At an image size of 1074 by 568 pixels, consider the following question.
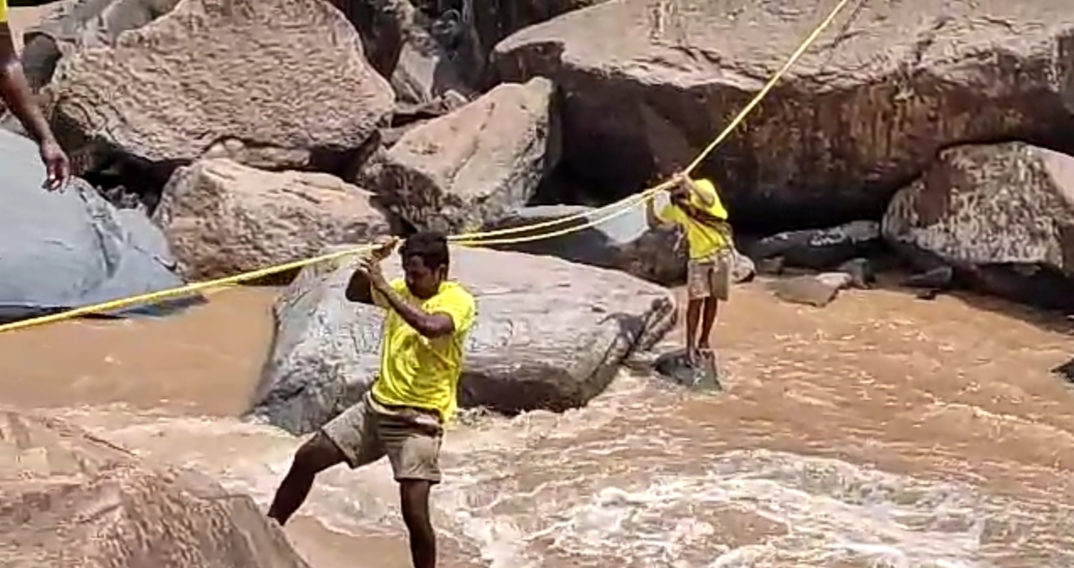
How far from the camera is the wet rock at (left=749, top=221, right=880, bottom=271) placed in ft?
30.6

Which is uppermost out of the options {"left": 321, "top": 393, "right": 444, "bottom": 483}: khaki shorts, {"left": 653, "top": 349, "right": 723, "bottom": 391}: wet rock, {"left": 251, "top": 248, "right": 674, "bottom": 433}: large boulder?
{"left": 321, "top": 393, "right": 444, "bottom": 483}: khaki shorts

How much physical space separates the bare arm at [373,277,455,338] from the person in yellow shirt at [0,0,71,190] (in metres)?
0.81

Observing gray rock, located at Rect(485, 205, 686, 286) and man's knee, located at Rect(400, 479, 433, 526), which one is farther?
gray rock, located at Rect(485, 205, 686, 286)

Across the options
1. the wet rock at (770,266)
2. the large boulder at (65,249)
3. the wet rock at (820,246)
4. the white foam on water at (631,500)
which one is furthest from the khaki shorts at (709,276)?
the large boulder at (65,249)

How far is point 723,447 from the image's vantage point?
20.9ft

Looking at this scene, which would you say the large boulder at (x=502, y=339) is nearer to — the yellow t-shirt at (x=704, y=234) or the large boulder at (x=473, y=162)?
the yellow t-shirt at (x=704, y=234)

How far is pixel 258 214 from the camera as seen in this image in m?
8.76

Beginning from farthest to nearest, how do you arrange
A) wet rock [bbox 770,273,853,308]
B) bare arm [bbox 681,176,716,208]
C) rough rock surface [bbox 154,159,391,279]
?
rough rock surface [bbox 154,159,391,279] < wet rock [bbox 770,273,853,308] < bare arm [bbox 681,176,716,208]

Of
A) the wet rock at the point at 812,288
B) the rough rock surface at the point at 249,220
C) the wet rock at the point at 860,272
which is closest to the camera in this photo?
the wet rock at the point at 812,288

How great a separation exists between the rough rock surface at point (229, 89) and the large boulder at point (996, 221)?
10.5 feet

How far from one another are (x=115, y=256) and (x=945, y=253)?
166 inches

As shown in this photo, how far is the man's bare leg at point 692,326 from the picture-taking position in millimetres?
7148

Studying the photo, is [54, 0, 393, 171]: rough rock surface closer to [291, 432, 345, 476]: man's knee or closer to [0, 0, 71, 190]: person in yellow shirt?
[291, 432, 345, 476]: man's knee

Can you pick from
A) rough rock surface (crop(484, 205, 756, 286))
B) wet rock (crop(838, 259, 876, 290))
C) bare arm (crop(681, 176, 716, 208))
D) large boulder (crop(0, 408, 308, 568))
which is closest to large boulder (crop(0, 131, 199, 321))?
rough rock surface (crop(484, 205, 756, 286))
